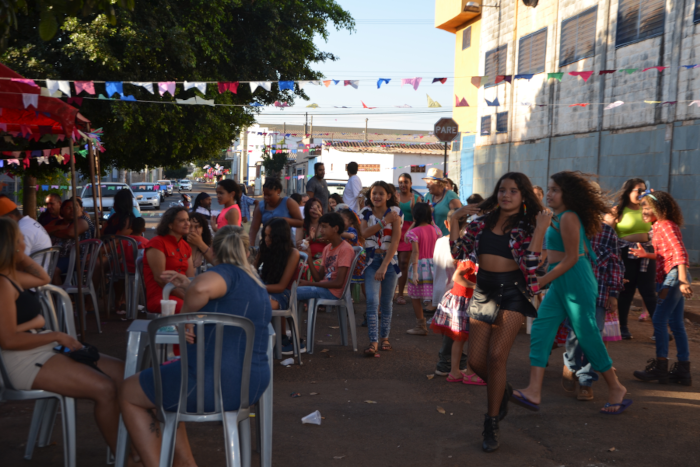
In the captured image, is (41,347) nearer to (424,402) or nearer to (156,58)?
(424,402)

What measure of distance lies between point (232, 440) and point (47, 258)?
433 cm

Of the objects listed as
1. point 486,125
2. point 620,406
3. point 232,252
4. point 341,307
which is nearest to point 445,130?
point 341,307

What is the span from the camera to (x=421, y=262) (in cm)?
773

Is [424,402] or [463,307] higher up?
[463,307]

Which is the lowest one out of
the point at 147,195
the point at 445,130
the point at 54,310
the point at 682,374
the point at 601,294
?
the point at 147,195

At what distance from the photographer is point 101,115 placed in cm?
1421

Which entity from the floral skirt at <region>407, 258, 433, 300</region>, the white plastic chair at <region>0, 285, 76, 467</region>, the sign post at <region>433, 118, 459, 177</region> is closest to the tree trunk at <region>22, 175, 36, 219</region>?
the sign post at <region>433, 118, 459, 177</region>

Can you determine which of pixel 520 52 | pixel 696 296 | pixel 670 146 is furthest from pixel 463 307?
pixel 520 52

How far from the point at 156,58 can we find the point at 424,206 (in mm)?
8766

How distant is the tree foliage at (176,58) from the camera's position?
1308cm

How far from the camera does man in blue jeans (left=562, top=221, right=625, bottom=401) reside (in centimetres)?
523

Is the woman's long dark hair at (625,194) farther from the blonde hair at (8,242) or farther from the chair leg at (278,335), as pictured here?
A: the blonde hair at (8,242)

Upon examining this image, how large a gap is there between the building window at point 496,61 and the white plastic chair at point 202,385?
63.2ft

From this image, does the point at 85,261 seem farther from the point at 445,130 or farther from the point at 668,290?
the point at 445,130
